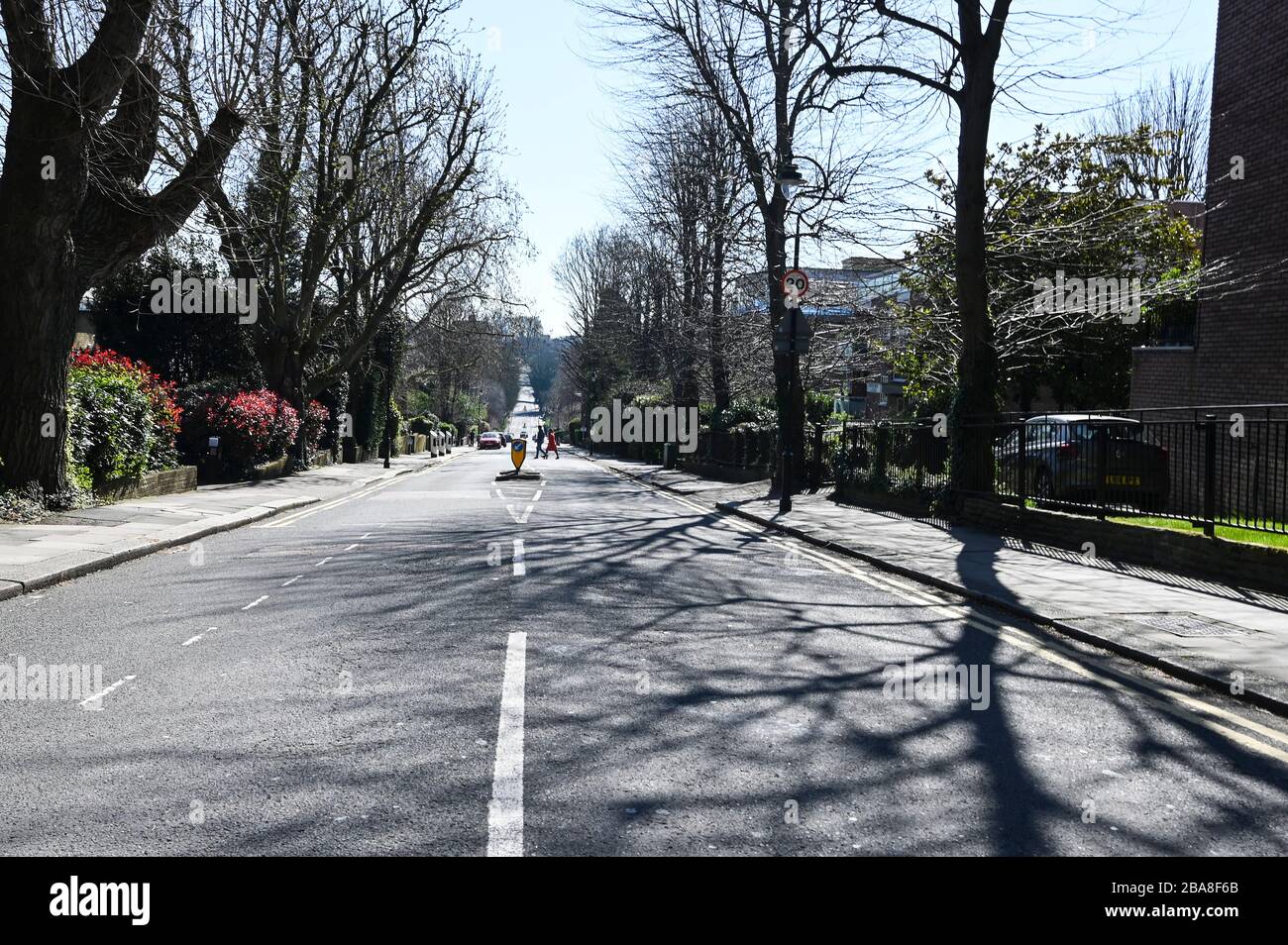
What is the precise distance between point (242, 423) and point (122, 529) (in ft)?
41.4

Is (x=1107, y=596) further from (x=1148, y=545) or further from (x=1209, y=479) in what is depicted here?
(x=1148, y=545)

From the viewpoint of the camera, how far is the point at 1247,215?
58.2ft

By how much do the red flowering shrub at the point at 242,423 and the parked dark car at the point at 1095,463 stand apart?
1914 centimetres

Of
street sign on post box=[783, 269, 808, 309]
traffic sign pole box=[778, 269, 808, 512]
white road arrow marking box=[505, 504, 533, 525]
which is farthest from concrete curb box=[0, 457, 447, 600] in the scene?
street sign on post box=[783, 269, 808, 309]

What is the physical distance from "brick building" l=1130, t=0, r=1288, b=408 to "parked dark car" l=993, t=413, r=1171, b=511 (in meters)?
5.58

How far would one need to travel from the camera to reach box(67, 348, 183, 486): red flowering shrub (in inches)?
610

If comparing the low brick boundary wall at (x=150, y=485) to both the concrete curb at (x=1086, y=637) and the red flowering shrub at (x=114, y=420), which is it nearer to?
the red flowering shrub at (x=114, y=420)

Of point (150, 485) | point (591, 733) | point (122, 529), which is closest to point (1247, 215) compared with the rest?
point (591, 733)

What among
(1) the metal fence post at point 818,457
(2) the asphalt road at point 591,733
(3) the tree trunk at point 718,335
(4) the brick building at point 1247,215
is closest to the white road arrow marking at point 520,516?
(2) the asphalt road at point 591,733

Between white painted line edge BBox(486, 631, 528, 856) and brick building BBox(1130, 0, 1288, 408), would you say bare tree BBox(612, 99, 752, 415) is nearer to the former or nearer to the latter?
brick building BBox(1130, 0, 1288, 408)
